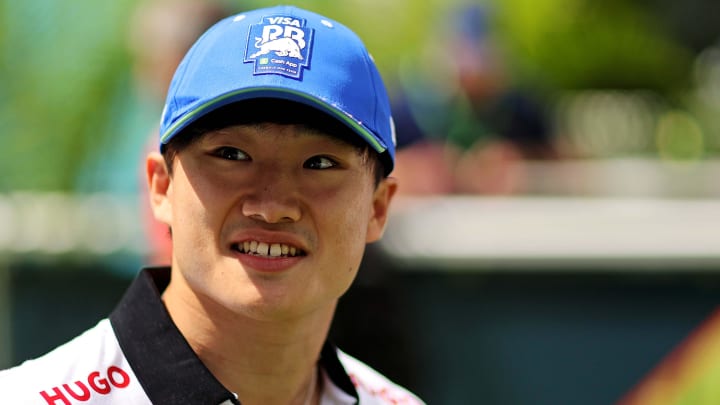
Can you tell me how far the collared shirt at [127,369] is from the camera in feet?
7.48

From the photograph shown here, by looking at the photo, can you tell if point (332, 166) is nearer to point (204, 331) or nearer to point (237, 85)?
point (237, 85)

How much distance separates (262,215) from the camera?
2.33 metres

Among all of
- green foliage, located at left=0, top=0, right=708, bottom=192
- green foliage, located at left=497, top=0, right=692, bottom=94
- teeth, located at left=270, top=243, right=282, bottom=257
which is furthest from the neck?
green foliage, located at left=497, top=0, right=692, bottom=94

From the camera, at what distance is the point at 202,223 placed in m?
2.36

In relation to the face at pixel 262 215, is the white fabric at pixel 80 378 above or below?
below

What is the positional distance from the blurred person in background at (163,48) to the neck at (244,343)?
2.26 meters

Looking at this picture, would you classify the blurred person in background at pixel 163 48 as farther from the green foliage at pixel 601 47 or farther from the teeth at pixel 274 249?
the green foliage at pixel 601 47

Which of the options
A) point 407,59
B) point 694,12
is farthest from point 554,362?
point 694,12

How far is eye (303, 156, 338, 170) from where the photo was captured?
240 centimetres

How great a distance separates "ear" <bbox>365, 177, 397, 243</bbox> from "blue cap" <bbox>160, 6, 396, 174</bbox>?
0.21 metres

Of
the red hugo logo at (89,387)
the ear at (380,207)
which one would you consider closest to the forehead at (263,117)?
the ear at (380,207)

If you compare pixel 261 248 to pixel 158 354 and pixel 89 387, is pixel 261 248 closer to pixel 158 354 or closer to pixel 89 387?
pixel 158 354

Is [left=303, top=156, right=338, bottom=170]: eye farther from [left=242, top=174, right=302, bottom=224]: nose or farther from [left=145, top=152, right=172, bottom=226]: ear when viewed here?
[left=145, top=152, right=172, bottom=226]: ear

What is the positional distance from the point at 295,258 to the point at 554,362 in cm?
333
